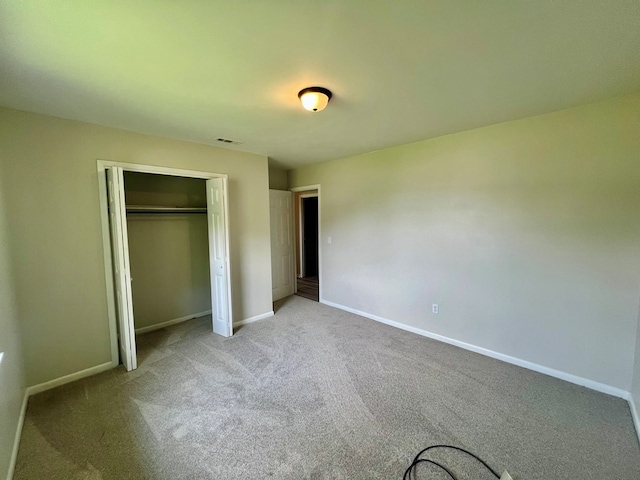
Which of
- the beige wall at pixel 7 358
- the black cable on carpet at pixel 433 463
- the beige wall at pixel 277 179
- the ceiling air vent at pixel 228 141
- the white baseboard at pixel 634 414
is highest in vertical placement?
the ceiling air vent at pixel 228 141

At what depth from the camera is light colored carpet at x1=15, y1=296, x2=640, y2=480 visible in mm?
1634

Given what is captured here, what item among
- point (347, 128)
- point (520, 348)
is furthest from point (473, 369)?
point (347, 128)

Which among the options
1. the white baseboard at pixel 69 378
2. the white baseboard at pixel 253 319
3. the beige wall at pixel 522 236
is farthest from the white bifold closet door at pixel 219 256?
the beige wall at pixel 522 236

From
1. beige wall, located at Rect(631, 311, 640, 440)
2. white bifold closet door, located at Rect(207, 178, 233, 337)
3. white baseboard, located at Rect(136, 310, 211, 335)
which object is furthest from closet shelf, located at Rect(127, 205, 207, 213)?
beige wall, located at Rect(631, 311, 640, 440)

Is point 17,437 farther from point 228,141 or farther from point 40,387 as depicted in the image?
point 228,141

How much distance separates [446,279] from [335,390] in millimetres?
1868

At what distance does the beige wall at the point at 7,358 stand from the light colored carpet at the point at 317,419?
8.6 inches

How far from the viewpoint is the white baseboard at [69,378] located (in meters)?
2.35

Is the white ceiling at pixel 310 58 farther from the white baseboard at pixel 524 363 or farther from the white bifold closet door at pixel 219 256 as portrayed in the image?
the white baseboard at pixel 524 363

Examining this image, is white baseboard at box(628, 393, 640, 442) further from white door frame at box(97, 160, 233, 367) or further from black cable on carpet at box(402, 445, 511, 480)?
white door frame at box(97, 160, 233, 367)

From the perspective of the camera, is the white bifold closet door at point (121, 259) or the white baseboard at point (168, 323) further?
the white baseboard at point (168, 323)

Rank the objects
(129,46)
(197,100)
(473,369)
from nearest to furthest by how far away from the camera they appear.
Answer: (129,46) < (197,100) < (473,369)

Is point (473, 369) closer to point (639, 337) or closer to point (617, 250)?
point (639, 337)

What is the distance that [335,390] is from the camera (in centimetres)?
235
